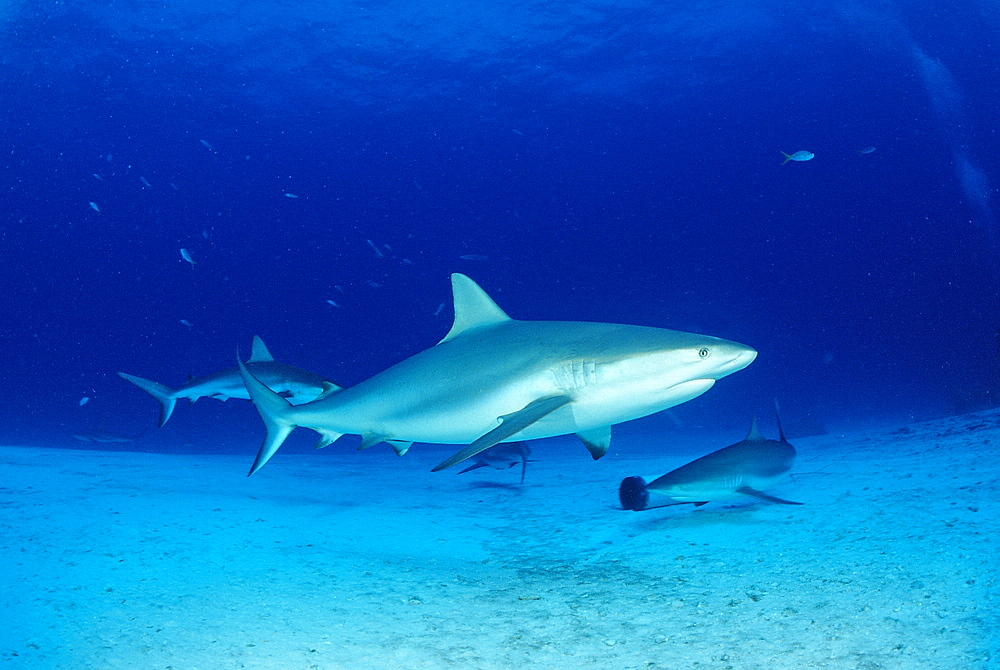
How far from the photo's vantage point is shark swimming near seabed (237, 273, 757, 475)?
3195mm

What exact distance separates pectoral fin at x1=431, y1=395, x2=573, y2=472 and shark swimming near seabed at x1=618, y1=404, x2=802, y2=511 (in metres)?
1.59

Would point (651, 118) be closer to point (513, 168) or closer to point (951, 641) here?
point (513, 168)

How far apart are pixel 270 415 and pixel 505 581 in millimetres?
2422

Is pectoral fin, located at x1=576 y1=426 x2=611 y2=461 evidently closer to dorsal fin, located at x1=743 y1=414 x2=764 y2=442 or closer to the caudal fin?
dorsal fin, located at x1=743 y1=414 x2=764 y2=442

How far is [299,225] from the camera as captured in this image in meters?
84.8

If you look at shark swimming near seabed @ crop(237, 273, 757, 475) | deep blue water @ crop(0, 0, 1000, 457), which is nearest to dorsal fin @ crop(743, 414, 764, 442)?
shark swimming near seabed @ crop(237, 273, 757, 475)

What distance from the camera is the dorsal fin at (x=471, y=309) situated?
4332 mm

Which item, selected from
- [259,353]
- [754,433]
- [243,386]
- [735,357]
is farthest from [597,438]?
[259,353]

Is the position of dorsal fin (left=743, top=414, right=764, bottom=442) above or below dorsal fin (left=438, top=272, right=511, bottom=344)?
below

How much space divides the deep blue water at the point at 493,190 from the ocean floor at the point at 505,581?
16.0 metres

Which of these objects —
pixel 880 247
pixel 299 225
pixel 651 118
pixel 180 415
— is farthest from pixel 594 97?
pixel 880 247

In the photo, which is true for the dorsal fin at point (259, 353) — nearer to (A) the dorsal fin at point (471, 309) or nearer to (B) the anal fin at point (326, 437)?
(B) the anal fin at point (326, 437)

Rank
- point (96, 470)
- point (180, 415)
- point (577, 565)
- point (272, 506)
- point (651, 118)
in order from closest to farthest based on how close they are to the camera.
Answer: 1. point (577, 565)
2. point (272, 506)
3. point (96, 470)
4. point (651, 118)
5. point (180, 415)

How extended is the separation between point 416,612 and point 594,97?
142ft
